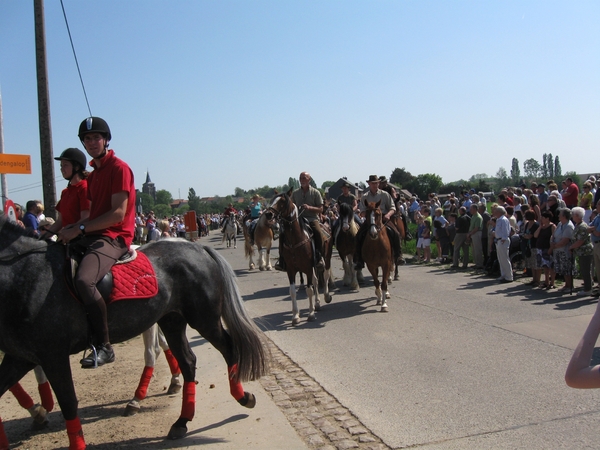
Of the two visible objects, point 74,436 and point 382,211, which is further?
point 382,211

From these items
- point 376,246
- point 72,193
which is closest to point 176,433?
point 72,193

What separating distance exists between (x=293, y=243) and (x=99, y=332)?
5737mm

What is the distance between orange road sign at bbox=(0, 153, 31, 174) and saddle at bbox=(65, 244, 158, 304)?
6.85 metres

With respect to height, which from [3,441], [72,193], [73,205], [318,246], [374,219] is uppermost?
[72,193]

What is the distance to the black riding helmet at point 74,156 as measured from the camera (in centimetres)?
544

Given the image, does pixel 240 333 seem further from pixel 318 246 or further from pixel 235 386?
pixel 318 246

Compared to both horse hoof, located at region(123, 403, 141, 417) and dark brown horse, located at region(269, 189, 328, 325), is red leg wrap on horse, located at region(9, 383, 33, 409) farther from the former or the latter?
dark brown horse, located at region(269, 189, 328, 325)

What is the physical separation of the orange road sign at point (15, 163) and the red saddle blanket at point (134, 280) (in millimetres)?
6918

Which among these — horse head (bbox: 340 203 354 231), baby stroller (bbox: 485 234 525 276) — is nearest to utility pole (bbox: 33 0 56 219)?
horse head (bbox: 340 203 354 231)

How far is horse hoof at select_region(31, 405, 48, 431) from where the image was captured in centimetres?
520

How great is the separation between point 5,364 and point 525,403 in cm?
480

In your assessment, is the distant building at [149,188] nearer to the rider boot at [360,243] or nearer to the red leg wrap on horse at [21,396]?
the rider boot at [360,243]

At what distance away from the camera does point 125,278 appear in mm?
4672

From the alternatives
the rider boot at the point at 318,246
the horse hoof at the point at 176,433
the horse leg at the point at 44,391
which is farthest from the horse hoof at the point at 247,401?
the rider boot at the point at 318,246
